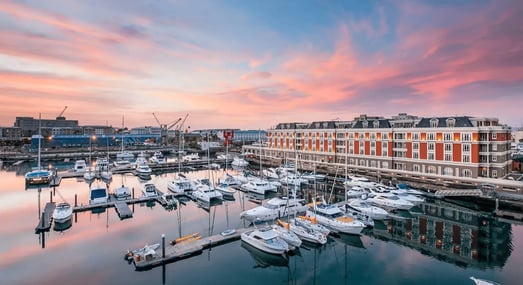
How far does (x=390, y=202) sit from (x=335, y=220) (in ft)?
33.9

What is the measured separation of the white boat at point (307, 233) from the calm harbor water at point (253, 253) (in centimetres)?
68

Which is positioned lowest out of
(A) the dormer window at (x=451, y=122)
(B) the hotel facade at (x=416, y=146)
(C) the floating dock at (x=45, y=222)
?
(C) the floating dock at (x=45, y=222)

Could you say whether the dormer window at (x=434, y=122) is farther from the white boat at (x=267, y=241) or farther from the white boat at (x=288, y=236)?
the white boat at (x=267, y=241)

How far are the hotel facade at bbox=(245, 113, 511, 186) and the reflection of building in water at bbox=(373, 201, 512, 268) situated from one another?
9463 mm

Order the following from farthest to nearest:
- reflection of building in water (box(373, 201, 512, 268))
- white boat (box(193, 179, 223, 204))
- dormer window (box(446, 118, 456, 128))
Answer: dormer window (box(446, 118, 456, 128)) < white boat (box(193, 179, 223, 204)) < reflection of building in water (box(373, 201, 512, 268))

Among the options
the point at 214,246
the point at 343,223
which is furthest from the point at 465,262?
the point at 214,246

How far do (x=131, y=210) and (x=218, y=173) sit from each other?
92.9 ft

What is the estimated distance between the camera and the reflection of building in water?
20203mm

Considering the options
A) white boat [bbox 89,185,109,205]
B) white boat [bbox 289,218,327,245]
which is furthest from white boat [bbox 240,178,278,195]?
white boat [bbox 89,185,109,205]

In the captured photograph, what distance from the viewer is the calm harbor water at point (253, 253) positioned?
17172mm

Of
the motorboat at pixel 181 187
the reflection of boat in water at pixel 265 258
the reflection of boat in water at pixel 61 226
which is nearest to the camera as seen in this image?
the reflection of boat in water at pixel 265 258

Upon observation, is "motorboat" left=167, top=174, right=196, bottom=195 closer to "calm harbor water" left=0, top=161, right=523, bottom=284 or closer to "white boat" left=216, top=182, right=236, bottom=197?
"white boat" left=216, top=182, right=236, bottom=197

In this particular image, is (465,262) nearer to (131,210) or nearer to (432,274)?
(432,274)

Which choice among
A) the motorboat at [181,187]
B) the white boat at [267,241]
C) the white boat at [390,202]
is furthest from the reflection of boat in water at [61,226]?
the white boat at [390,202]
